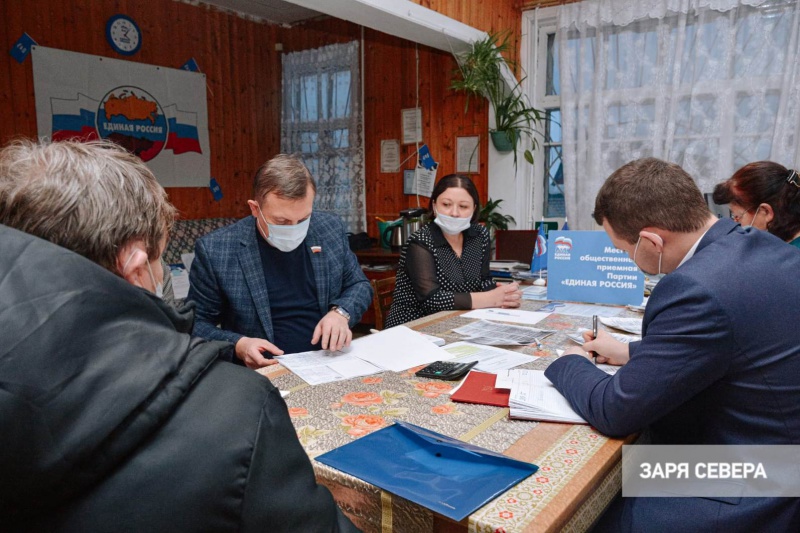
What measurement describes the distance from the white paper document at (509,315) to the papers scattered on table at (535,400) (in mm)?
682

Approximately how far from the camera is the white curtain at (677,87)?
3541 mm

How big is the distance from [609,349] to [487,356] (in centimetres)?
33

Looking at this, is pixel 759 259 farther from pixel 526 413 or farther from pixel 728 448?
pixel 526 413

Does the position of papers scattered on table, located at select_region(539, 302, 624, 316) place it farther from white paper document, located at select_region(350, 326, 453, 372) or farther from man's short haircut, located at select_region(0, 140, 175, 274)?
man's short haircut, located at select_region(0, 140, 175, 274)

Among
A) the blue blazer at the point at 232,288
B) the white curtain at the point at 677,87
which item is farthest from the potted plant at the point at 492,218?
the blue blazer at the point at 232,288

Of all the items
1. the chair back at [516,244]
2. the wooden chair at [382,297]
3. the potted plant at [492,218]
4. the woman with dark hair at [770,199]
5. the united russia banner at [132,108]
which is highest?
the united russia banner at [132,108]

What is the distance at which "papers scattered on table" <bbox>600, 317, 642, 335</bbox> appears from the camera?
6.25ft

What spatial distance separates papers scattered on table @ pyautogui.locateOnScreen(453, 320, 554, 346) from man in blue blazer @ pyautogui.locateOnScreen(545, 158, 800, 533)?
1.82ft

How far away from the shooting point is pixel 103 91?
4.38m

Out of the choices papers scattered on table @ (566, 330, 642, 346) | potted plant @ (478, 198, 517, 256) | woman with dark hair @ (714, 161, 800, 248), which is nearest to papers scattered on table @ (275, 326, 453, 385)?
papers scattered on table @ (566, 330, 642, 346)

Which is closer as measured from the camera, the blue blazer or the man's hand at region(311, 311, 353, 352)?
the man's hand at region(311, 311, 353, 352)

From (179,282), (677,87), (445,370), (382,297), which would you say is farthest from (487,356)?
(179,282)

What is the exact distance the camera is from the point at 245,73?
5441 millimetres

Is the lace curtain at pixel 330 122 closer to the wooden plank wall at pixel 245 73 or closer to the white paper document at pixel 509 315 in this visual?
the wooden plank wall at pixel 245 73
